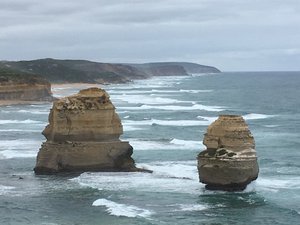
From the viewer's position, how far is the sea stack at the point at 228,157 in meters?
30.3

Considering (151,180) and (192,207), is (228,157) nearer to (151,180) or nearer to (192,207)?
(192,207)

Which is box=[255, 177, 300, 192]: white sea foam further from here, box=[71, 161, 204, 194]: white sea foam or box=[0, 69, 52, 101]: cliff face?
box=[0, 69, 52, 101]: cliff face

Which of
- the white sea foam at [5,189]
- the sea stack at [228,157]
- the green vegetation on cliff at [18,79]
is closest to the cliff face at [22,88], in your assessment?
the green vegetation on cliff at [18,79]

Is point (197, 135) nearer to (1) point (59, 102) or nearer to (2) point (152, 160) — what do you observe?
(2) point (152, 160)

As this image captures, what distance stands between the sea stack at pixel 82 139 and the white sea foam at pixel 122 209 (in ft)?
19.0

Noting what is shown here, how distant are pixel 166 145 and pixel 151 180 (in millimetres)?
13949

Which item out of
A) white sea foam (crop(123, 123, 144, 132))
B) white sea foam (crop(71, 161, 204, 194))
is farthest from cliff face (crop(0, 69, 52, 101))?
white sea foam (crop(71, 161, 204, 194))

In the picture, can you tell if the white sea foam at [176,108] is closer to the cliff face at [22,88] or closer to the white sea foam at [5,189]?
the cliff face at [22,88]

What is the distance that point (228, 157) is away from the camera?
30.3 m

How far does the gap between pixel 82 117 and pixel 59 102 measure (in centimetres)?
139

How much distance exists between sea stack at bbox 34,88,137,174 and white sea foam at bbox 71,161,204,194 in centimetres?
78

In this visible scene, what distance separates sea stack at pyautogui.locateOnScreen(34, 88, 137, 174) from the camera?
1411 inches

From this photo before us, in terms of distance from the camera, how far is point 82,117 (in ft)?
118

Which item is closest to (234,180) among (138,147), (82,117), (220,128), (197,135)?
(220,128)
